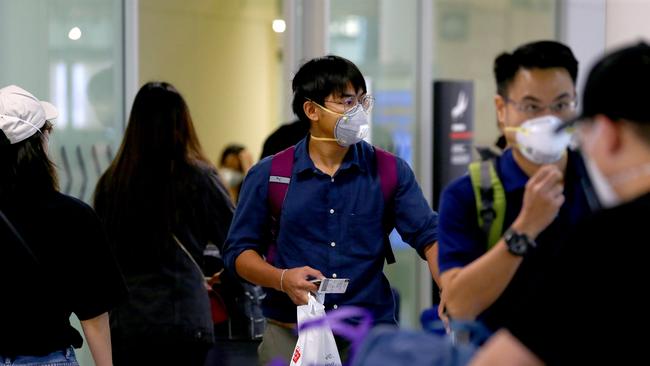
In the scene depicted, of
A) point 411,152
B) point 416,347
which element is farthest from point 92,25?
point 416,347

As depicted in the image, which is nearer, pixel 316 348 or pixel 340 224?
pixel 316 348

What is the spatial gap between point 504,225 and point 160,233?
7.89 ft

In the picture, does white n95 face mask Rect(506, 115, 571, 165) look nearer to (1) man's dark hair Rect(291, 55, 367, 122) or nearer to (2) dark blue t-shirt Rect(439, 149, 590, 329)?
(2) dark blue t-shirt Rect(439, 149, 590, 329)

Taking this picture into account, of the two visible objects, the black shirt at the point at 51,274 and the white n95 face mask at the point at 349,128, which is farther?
the white n95 face mask at the point at 349,128

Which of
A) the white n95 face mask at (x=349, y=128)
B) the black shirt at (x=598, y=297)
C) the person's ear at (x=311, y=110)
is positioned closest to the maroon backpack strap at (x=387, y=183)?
the white n95 face mask at (x=349, y=128)

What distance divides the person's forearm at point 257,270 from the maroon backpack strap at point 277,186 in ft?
0.32

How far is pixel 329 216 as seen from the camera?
4152 mm

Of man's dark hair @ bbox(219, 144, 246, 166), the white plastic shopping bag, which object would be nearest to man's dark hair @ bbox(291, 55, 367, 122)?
the white plastic shopping bag

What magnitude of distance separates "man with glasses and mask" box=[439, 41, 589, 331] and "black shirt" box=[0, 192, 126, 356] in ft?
4.02

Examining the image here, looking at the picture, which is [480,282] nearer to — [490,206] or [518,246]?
[518,246]

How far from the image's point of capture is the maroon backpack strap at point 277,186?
13.9 ft

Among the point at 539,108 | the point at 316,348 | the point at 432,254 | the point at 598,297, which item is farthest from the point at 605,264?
the point at 432,254

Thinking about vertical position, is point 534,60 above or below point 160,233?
above

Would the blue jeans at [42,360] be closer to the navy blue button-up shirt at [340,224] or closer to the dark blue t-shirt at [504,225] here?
the navy blue button-up shirt at [340,224]
